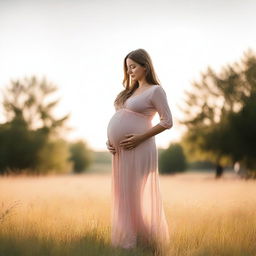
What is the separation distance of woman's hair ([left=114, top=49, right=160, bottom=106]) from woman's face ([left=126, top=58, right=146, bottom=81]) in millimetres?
31

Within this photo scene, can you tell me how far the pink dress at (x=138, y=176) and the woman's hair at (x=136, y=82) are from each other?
0.13 meters

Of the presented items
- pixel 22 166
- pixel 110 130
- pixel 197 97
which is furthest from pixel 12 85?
pixel 110 130

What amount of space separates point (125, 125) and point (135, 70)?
1.76 feet

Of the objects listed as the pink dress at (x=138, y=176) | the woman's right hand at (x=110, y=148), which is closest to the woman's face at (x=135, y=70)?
the pink dress at (x=138, y=176)

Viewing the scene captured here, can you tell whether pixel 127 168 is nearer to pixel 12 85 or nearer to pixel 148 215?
pixel 148 215

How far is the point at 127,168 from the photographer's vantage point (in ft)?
13.2

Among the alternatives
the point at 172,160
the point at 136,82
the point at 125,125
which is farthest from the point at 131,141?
the point at 172,160

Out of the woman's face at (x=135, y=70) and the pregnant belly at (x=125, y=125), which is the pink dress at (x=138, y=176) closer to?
the pregnant belly at (x=125, y=125)

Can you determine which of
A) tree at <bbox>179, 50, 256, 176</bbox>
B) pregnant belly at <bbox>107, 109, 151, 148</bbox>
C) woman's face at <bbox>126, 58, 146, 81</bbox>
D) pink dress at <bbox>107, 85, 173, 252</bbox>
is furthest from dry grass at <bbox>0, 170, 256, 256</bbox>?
tree at <bbox>179, 50, 256, 176</bbox>

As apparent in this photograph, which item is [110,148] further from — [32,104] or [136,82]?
[32,104]

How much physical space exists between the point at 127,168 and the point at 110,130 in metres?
0.42

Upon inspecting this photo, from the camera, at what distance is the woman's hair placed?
4.04 m

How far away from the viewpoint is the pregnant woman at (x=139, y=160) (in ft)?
13.1

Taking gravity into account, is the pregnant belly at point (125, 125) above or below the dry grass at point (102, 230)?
above
